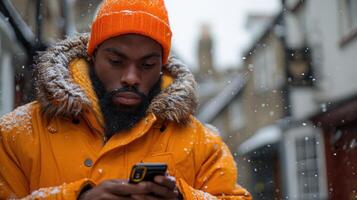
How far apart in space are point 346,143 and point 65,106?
11.3 metres

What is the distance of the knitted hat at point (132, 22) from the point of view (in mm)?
2529

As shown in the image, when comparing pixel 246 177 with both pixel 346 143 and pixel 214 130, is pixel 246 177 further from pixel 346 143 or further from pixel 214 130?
pixel 214 130

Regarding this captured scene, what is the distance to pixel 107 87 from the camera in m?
2.49

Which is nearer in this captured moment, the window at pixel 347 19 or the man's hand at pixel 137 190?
the man's hand at pixel 137 190

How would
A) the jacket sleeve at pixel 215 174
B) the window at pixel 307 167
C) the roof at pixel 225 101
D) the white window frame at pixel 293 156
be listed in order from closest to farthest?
1. the jacket sleeve at pixel 215 174
2. the window at pixel 307 167
3. the white window frame at pixel 293 156
4. the roof at pixel 225 101

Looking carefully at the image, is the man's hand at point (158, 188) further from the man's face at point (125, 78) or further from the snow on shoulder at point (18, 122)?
the snow on shoulder at point (18, 122)

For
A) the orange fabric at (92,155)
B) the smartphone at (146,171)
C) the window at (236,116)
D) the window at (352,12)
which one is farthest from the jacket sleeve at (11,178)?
the window at (236,116)

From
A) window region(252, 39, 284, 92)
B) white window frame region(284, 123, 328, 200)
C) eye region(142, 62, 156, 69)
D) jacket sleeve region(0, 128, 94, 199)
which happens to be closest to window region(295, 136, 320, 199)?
white window frame region(284, 123, 328, 200)

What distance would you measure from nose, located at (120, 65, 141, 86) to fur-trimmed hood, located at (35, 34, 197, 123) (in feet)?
0.40

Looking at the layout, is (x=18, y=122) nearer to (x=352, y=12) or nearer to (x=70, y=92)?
(x=70, y=92)

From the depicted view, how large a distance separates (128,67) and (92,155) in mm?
365

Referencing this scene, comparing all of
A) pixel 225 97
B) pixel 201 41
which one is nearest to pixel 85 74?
pixel 225 97

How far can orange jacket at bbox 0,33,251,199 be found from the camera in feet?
7.72

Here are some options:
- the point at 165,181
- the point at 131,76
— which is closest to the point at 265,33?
the point at 131,76
